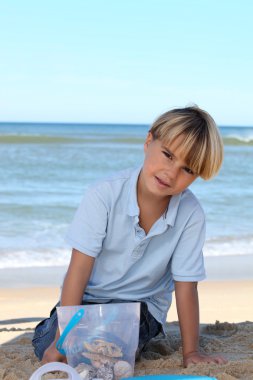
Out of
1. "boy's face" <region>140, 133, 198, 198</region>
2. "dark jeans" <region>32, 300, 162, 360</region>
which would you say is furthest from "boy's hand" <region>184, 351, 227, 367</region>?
"boy's face" <region>140, 133, 198, 198</region>

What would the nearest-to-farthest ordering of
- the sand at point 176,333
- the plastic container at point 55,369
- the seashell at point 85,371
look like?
the plastic container at point 55,369 → the seashell at point 85,371 → the sand at point 176,333

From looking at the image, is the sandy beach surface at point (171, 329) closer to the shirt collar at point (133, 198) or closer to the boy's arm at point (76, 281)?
the boy's arm at point (76, 281)

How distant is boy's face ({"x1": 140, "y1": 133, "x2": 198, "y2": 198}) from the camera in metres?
2.69

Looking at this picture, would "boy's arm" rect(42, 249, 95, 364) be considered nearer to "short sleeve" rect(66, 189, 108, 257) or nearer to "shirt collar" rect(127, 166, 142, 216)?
"short sleeve" rect(66, 189, 108, 257)

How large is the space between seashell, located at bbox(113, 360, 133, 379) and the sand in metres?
0.13

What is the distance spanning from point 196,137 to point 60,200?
6671 mm

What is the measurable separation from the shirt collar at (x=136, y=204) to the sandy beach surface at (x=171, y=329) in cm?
58

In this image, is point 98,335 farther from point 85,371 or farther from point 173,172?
point 173,172

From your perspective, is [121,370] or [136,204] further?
[136,204]

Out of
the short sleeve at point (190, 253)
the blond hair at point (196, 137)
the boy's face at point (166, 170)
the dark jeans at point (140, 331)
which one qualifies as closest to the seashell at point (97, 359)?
the dark jeans at point (140, 331)

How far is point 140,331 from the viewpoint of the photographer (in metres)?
2.94

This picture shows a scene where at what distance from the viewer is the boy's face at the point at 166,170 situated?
2.69 metres

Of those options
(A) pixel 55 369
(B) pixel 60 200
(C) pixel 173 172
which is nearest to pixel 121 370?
(A) pixel 55 369

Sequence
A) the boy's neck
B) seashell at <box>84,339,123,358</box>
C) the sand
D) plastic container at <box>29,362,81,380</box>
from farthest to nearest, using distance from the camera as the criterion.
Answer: the boy's neck → the sand → seashell at <box>84,339,123,358</box> → plastic container at <box>29,362,81,380</box>
